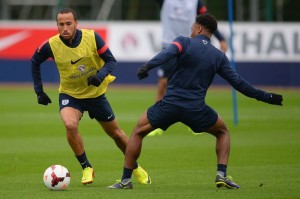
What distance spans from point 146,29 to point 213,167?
55.6 ft

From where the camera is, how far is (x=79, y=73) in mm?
10789

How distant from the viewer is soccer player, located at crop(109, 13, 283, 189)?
983 centimetres

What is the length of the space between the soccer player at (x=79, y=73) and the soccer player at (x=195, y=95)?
0.89 metres

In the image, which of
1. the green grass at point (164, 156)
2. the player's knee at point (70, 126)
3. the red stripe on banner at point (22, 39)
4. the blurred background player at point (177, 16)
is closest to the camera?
the green grass at point (164, 156)

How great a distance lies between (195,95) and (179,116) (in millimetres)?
302

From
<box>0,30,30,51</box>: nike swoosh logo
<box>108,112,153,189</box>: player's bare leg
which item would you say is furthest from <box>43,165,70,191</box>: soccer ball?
<box>0,30,30,51</box>: nike swoosh logo

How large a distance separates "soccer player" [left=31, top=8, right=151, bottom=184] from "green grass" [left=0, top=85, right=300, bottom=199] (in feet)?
1.75

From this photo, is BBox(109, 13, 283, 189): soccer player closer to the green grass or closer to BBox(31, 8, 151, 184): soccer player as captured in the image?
the green grass

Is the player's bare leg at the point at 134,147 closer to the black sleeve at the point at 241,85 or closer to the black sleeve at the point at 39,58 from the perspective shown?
the black sleeve at the point at 241,85

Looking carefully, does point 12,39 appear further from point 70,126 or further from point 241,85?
point 241,85

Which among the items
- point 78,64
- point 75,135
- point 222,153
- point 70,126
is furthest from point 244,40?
point 222,153

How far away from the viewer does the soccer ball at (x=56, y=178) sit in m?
9.83

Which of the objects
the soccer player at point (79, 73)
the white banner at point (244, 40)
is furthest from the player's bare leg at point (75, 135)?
the white banner at point (244, 40)

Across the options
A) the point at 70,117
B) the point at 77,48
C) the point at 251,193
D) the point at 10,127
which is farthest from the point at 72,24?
the point at 10,127
